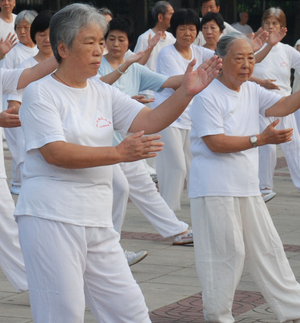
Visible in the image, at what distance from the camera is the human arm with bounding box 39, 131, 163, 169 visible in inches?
134

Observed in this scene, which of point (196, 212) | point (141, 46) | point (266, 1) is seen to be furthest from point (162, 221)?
point (266, 1)

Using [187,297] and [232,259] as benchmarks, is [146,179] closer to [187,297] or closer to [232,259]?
[187,297]

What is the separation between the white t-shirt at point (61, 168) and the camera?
3531mm

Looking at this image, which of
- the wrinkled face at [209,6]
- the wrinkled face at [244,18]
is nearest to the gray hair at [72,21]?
the wrinkled face at [209,6]

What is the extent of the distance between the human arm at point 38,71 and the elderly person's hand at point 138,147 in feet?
7.13

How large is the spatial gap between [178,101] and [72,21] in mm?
591

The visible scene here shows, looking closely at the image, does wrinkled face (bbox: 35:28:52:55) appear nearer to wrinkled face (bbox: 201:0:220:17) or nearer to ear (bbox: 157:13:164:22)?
ear (bbox: 157:13:164:22)

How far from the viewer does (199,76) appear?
3734 millimetres

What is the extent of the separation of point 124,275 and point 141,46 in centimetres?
809

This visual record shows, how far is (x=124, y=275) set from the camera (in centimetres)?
368

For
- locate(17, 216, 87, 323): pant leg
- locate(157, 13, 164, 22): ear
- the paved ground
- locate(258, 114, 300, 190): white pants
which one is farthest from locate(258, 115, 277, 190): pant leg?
locate(17, 216, 87, 323): pant leg

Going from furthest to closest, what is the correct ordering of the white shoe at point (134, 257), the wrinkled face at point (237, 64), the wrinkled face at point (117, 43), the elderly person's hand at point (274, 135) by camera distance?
the wrinkled face at point (117, 43)
the white shoe at point (134, 257)
the wrinkled face at point (237, 64)
the elderly person's hand at point (274, 135)

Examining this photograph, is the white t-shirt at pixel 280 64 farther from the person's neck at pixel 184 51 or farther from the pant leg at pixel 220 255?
the pant leg at pixel 220 255

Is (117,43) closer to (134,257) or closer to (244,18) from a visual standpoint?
(134,257)
